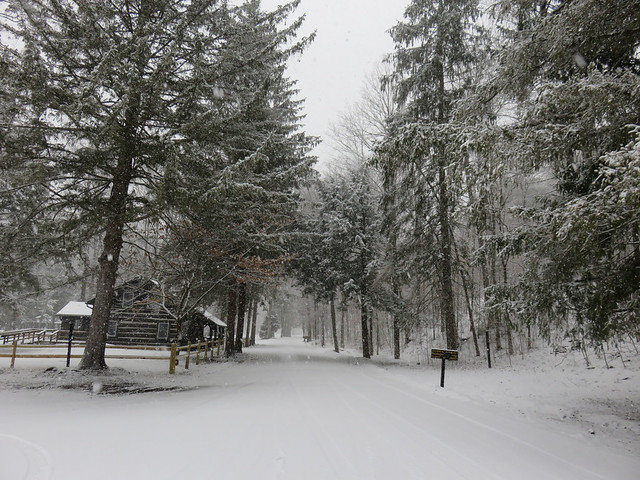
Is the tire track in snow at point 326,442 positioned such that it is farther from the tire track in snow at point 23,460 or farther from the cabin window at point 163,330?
the cabin window at point 163,330

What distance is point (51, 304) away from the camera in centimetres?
4766

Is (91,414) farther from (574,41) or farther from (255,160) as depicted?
(574,41)

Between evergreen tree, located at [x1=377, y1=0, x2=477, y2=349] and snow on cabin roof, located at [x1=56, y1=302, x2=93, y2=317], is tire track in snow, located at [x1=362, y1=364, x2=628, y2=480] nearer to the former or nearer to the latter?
evergreen tree, located at [x1=377, y1=0, x2=477, y2=349]

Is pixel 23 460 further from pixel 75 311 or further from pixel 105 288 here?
pixel 75 311

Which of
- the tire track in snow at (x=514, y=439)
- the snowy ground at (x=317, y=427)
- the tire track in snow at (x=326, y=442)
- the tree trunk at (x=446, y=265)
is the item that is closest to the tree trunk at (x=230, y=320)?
the snowy ground at (x=317, y=427)

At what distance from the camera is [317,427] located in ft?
19.0

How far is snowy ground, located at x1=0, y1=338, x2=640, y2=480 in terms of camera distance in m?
4.16

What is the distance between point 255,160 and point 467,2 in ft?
38.7

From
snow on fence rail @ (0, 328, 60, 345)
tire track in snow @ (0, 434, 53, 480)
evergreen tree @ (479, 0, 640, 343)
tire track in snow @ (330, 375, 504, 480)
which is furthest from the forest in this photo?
snow on fence rail @ (0, 328, 60, 345)

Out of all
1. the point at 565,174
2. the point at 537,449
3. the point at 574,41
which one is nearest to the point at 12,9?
the point at 574,41

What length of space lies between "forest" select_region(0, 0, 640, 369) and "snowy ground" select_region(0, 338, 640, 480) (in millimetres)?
1524

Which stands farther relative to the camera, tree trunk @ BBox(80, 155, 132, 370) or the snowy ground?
tree trunk @ BBox(80, 155, 132, 370)

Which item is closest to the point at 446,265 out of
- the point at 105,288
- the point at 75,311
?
the point at 105,288

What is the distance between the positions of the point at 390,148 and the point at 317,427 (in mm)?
4917
